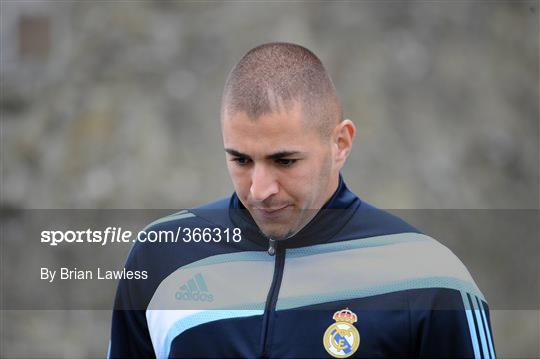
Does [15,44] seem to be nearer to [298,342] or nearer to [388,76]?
[388,76]

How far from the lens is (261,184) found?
2.09 metres

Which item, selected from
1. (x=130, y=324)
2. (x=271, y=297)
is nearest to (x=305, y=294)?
(x=271, y=297)

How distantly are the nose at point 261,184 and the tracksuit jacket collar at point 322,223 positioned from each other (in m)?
0.24

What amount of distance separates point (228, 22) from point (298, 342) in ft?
13.0

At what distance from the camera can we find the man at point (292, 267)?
2100 millimetres

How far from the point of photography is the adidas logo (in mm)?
2320

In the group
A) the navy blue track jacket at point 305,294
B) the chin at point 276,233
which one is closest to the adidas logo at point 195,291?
the navy blue track jacket at point 305,294

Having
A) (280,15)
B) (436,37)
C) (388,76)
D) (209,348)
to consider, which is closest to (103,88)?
(280,15)

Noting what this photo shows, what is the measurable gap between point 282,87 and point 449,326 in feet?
2.54

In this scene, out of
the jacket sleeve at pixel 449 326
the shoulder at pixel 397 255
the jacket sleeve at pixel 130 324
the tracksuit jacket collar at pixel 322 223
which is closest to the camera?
the jacket sleeve at pixel 449 326

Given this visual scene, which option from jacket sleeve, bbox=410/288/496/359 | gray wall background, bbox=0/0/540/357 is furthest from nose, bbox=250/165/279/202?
gray wall background, bbox=0/0/540/357

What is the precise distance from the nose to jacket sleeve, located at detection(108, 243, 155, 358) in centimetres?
54

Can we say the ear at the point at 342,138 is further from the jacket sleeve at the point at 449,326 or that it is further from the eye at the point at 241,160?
the jacket sleeve at the point at 449,326

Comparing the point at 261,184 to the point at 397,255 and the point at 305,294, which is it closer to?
the point at 305,294
